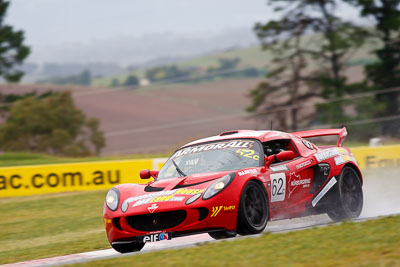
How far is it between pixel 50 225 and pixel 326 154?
5.60 metres

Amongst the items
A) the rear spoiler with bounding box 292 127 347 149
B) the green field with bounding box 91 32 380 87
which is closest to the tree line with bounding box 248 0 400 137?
the green field with bounding box 91 32 380 87

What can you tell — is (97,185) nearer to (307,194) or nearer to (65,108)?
(307,194)

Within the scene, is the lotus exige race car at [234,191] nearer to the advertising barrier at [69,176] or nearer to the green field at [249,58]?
the advertising barrier at [69,176]

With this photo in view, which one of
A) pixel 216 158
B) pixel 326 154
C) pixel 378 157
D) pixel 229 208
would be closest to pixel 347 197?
pixel 326 154

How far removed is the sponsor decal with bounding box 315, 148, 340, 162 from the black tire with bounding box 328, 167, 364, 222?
0.26 meters

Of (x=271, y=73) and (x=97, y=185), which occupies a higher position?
(x=271, y=73)


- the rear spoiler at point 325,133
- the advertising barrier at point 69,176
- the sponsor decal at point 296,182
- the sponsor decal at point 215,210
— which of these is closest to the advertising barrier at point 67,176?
the advertising barrier at point 69,176

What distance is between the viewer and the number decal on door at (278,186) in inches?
330

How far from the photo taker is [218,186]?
25.0 ft

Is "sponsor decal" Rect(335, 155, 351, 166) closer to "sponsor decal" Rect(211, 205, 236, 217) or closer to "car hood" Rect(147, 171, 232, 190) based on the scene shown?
"car hood" Rect(147, 171, 232, 190)

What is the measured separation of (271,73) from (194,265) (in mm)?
41216

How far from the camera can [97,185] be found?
1897 cm

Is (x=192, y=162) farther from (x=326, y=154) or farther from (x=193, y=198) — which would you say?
(x=326, y=154)

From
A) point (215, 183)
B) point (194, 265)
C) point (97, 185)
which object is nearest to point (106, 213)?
point (215, 183)
